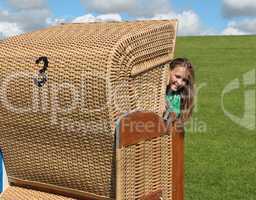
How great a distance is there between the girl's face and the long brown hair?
0.02 meters

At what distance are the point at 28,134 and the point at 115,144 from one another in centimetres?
70

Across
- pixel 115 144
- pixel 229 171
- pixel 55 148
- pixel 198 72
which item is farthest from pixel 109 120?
pixel 198 72

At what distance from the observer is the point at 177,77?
3672 mm

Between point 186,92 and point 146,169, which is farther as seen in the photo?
point 186,92

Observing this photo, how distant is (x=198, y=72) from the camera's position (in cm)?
1380

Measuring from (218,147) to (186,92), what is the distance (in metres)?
2.89

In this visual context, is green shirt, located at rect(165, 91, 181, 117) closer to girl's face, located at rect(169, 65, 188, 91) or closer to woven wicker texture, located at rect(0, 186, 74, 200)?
girl's face, located at rect(169, 65, 188, 91)

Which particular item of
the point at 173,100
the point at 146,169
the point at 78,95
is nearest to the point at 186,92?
the point at 173,100

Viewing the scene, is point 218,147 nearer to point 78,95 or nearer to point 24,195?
point 24,195

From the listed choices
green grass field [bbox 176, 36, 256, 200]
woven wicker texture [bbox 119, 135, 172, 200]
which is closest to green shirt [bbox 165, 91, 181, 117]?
woven wicker texture [bbox 119, 135, 172, 200]

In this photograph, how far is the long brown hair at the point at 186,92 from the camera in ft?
11.7

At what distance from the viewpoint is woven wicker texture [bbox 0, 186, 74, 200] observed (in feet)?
11.6

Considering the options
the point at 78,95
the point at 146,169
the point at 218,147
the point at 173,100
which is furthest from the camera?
the point at 218,147

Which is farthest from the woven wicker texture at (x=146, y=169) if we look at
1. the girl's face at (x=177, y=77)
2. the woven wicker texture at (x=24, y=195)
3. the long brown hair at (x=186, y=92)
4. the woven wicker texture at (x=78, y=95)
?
the woven wicker texture at (x=24, y=195)
